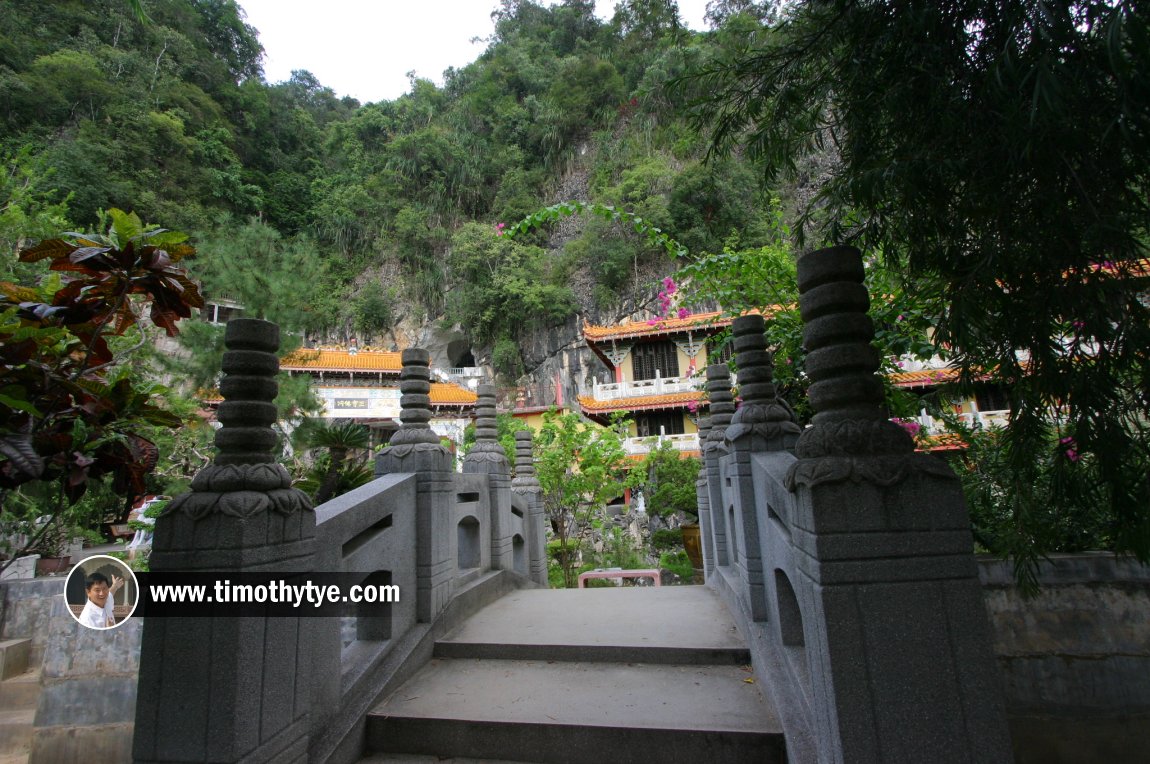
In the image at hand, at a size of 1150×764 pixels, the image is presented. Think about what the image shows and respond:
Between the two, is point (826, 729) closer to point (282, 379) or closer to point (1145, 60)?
point (1145, 60)

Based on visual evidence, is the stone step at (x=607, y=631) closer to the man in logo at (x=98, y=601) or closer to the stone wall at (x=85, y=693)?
the man in logo at (x=98, y=601)

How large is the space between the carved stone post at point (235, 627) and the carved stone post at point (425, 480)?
1318mm

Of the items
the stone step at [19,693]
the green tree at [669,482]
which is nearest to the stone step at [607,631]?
the stone step at [19,693]

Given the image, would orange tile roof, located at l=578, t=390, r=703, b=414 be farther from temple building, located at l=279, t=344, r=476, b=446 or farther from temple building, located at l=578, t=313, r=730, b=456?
temple building, located at l=279, t=344, r=476, b=446

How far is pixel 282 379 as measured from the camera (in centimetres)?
1088

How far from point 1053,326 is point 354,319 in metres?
33.0

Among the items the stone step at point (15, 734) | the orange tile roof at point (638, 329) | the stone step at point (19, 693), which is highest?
the orange tile roof at point (638, 329)

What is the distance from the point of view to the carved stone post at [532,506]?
735 cm

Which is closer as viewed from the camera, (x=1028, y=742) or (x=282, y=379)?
(x=1028, y=742)

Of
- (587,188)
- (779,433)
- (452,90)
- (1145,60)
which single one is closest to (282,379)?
(779,433)

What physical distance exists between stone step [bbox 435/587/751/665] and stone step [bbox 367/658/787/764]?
3.7 inches

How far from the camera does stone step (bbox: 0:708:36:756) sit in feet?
21.7

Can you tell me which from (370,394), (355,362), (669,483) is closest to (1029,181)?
(669,483)

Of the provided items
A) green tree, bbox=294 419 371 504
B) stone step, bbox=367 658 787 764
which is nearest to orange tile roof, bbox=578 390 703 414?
green tree, bbox=294 419 371 504
